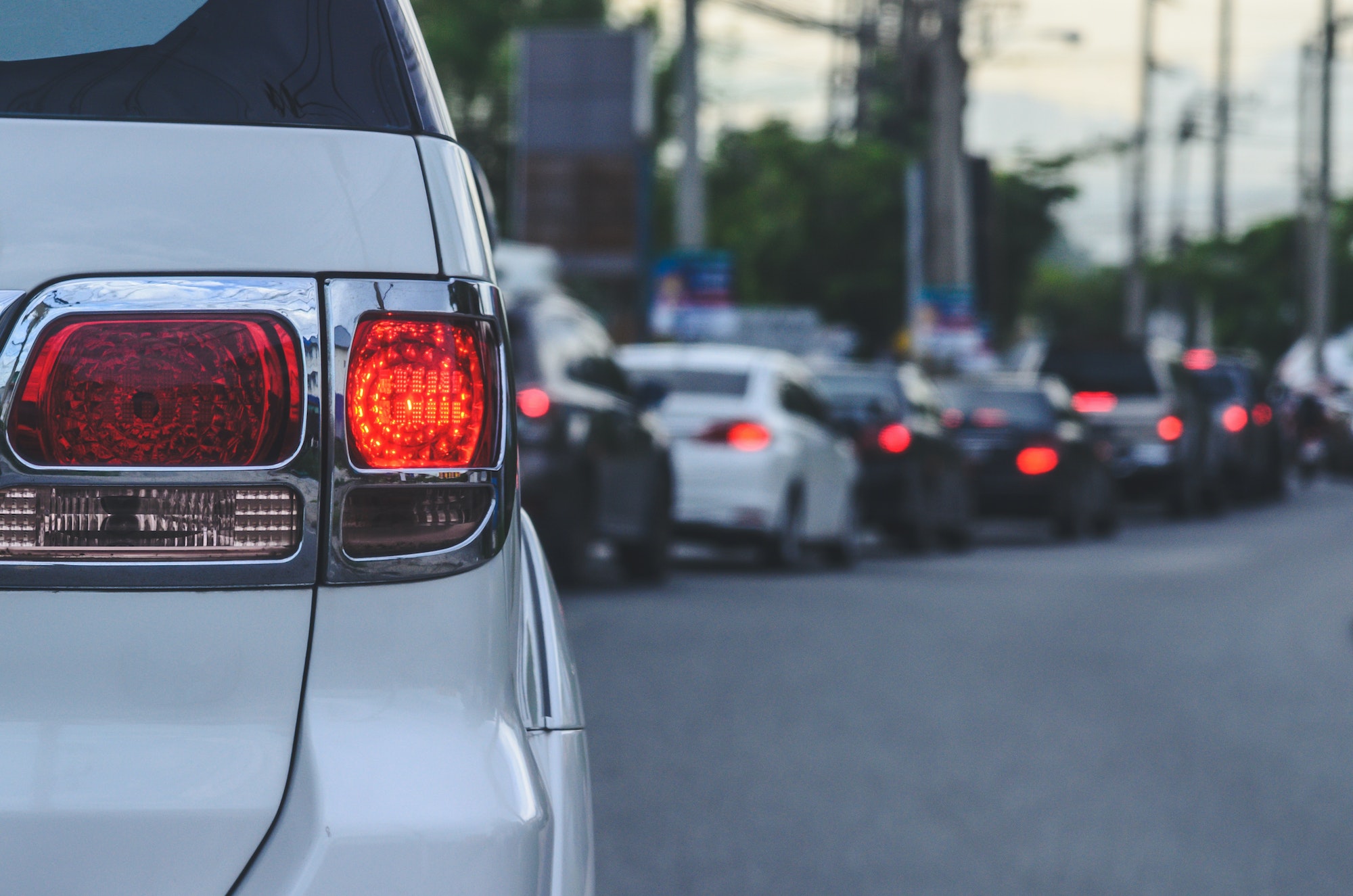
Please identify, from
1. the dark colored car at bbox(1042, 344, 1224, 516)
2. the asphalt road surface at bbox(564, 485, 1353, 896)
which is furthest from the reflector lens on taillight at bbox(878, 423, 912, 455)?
the dark colored car at bbox(1042, 344, 1224, 516)

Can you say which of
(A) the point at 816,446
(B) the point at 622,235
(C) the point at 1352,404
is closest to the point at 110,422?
(C) the point at 1352,404

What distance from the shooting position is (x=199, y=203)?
2182 millimetres

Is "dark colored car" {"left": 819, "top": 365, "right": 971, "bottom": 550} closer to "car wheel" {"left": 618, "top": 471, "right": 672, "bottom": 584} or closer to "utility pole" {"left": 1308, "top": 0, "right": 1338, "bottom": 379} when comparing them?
"car wheel" {"left": 618, "top": 471, "right": 672, "bottom": 584}

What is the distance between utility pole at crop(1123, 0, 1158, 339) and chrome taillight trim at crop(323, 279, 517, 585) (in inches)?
2188

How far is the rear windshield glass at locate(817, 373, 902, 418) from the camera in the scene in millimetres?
17344

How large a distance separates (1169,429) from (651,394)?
13.9 m

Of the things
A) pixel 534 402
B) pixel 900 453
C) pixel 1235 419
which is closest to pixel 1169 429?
pixel 1235 419

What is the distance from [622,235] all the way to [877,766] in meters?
55.3

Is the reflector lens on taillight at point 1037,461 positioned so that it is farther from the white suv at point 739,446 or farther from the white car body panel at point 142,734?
the white car body panel at point 142,734

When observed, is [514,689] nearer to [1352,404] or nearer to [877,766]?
[877,766]

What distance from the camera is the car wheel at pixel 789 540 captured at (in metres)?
14.1

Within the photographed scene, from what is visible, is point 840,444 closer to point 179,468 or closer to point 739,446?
point 739,446

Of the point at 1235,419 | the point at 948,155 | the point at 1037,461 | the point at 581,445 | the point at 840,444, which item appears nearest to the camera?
the point at 581,445

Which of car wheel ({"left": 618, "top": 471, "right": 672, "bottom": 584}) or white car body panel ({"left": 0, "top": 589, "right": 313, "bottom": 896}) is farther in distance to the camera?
car wheel ({"left": 618, "top": 471, "right": 672, "bottom": 584})
